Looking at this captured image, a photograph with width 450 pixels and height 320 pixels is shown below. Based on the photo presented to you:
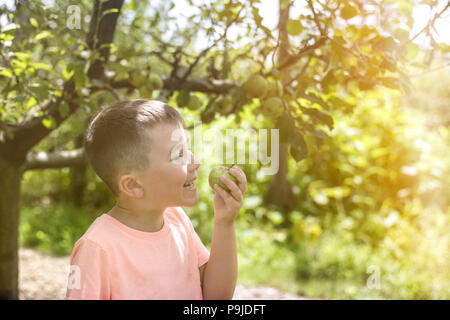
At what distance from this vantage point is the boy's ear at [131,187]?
1.31m

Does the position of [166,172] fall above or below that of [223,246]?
above

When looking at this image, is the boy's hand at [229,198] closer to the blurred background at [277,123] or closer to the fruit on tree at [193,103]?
the blurred background at [277,123]

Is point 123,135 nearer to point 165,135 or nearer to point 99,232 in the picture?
point 165,135

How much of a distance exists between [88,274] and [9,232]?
1627 millimetres

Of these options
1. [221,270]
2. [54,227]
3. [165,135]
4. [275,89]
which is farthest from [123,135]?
[54,227]

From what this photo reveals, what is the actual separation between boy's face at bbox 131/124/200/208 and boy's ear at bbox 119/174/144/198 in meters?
0.01

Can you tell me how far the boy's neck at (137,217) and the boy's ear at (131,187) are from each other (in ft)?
0.19

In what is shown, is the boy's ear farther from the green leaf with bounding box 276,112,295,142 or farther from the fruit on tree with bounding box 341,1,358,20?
the fruit on tree with bounding box 341,1,358,20

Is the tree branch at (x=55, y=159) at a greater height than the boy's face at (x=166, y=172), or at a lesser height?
greater

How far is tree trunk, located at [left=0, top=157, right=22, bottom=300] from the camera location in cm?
252

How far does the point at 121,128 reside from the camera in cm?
130

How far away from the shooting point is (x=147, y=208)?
1.35 meters

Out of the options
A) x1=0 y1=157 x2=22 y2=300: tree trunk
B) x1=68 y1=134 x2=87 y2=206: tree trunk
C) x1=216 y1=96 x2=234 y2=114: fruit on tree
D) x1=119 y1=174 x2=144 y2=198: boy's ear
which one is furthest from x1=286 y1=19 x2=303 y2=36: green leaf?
x1=68 y1=134 x2=87 y2=206: tree trunk

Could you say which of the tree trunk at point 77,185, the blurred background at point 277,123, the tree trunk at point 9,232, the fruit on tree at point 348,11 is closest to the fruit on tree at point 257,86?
the blurred background at point 277,123
